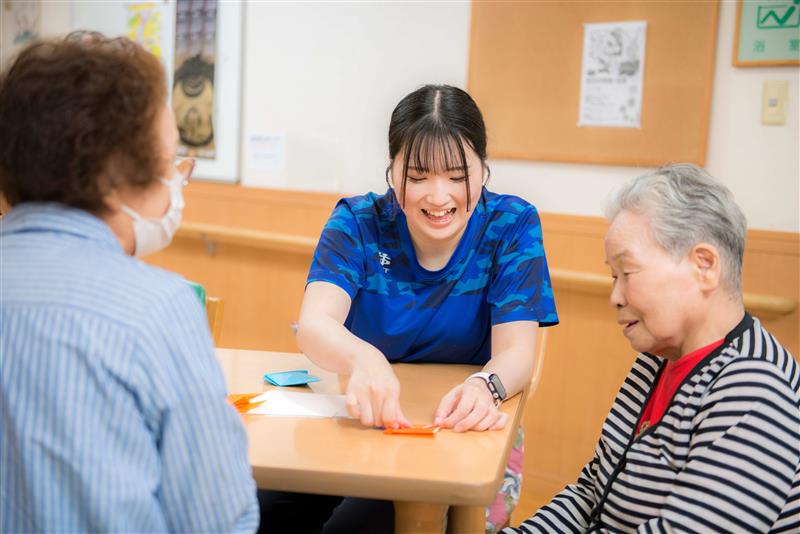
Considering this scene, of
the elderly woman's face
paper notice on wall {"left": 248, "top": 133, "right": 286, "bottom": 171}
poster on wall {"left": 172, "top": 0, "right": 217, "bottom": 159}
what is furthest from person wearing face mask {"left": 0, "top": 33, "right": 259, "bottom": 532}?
poster on wall {"left": 172, "top": 0, "right": 217, "bottom": 159}

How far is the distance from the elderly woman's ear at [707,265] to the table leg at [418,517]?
0.60 meters

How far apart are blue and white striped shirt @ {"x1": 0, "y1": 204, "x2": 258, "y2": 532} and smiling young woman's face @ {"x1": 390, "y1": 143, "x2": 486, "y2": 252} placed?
94cm

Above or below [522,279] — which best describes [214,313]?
below

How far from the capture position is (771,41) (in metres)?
2.75

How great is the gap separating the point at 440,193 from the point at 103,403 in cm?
106

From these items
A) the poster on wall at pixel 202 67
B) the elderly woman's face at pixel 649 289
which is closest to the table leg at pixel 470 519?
the elderly woman's face at pixel 649 289

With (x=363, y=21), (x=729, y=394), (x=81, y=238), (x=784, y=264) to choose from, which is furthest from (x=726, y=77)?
(x=81, y=238)

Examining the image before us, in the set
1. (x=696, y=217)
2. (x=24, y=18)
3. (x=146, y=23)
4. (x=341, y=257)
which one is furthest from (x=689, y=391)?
(x=24, y=18)

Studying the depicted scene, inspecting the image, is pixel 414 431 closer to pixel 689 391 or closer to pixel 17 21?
pixel 689 391

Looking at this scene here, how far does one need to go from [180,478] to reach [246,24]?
3.35 m

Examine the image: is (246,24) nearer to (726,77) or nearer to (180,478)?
(726,77)

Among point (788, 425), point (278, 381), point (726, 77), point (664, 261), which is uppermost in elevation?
point (726, 77)

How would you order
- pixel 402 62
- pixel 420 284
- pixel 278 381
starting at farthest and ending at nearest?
pixel 402 62, pixel 420 284, pixel 278 381

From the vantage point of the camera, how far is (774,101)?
9.12 ft
